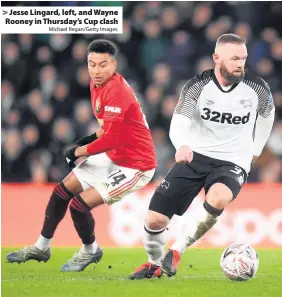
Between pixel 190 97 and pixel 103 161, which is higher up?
pixel 190 97

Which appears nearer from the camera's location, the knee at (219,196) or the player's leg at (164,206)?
the knee at (219,196)

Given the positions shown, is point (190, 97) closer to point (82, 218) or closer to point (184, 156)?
point (184, 156)

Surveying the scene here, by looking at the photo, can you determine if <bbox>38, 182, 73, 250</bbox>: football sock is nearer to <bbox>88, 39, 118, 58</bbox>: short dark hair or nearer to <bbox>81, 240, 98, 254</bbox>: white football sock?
<bbox>81, 240, 98, 254</bbox>: white football sock

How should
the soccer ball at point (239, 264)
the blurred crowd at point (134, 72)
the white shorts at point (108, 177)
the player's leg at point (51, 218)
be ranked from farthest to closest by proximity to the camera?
the blurred crowd at point (134, 72) < the player's leg at point (51, 218) < the white shorts at point (108, 177) < the soccer ball at point (239, 264)

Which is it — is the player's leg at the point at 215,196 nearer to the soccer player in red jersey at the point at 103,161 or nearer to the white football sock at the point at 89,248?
the soccer player in red jersey at the point at 103,161

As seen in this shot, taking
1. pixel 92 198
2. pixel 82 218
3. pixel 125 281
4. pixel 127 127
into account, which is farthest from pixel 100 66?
pixel 125 281

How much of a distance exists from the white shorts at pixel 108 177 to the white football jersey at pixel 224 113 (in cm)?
69

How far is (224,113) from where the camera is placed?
7.06 m

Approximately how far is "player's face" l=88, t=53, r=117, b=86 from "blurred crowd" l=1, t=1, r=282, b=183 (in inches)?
125

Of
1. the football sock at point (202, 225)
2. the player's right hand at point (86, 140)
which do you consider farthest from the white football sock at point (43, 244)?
the football sock at point (202, 225)

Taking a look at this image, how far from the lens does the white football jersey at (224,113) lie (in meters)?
7.06

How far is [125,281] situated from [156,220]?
1.61 ft

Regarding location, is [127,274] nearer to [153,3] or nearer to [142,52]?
[142,52]

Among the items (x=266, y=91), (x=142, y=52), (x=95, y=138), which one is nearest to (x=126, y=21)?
(x=142, y=52)
